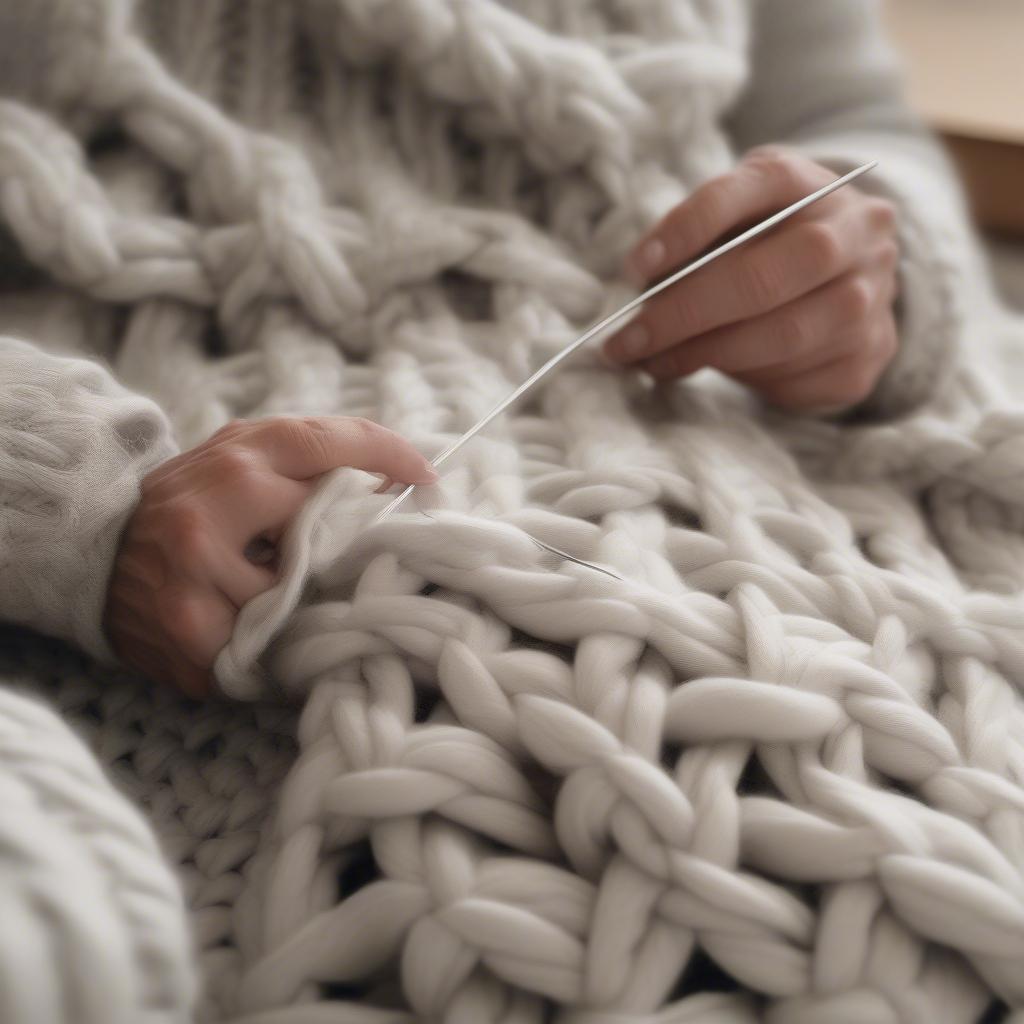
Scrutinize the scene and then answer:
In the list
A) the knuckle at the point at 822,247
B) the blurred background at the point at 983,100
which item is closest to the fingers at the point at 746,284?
the knuckle at the point at 822,247

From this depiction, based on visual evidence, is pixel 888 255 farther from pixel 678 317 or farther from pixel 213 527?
pixel 213 527

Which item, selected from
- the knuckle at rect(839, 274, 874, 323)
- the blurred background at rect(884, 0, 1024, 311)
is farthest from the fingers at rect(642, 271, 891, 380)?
the blurred background at rect(884, 0, 1024, 311)

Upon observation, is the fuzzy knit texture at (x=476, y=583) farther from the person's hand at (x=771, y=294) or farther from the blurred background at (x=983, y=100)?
the blurred background at (x=983, y=100)

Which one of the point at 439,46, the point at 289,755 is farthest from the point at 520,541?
the point at 439,46

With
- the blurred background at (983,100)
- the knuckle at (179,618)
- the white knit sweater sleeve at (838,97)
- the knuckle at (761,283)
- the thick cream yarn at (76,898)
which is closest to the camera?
the thick cream yarn at (76,898)

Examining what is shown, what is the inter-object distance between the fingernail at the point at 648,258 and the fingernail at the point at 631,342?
3cm

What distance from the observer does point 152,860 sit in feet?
1.05

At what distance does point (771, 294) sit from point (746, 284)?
16 millimetres

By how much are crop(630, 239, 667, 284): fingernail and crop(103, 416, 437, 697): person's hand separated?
217 millimetres

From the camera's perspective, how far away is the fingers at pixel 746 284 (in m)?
0.59

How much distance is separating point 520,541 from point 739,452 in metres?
0.19

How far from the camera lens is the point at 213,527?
44 cm

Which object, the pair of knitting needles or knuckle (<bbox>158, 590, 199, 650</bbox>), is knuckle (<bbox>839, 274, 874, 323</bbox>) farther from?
knuckle (<bbox>158, 590, 199, 650</bbox>)

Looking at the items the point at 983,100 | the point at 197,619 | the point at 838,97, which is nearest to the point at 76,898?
the point at 197,619
